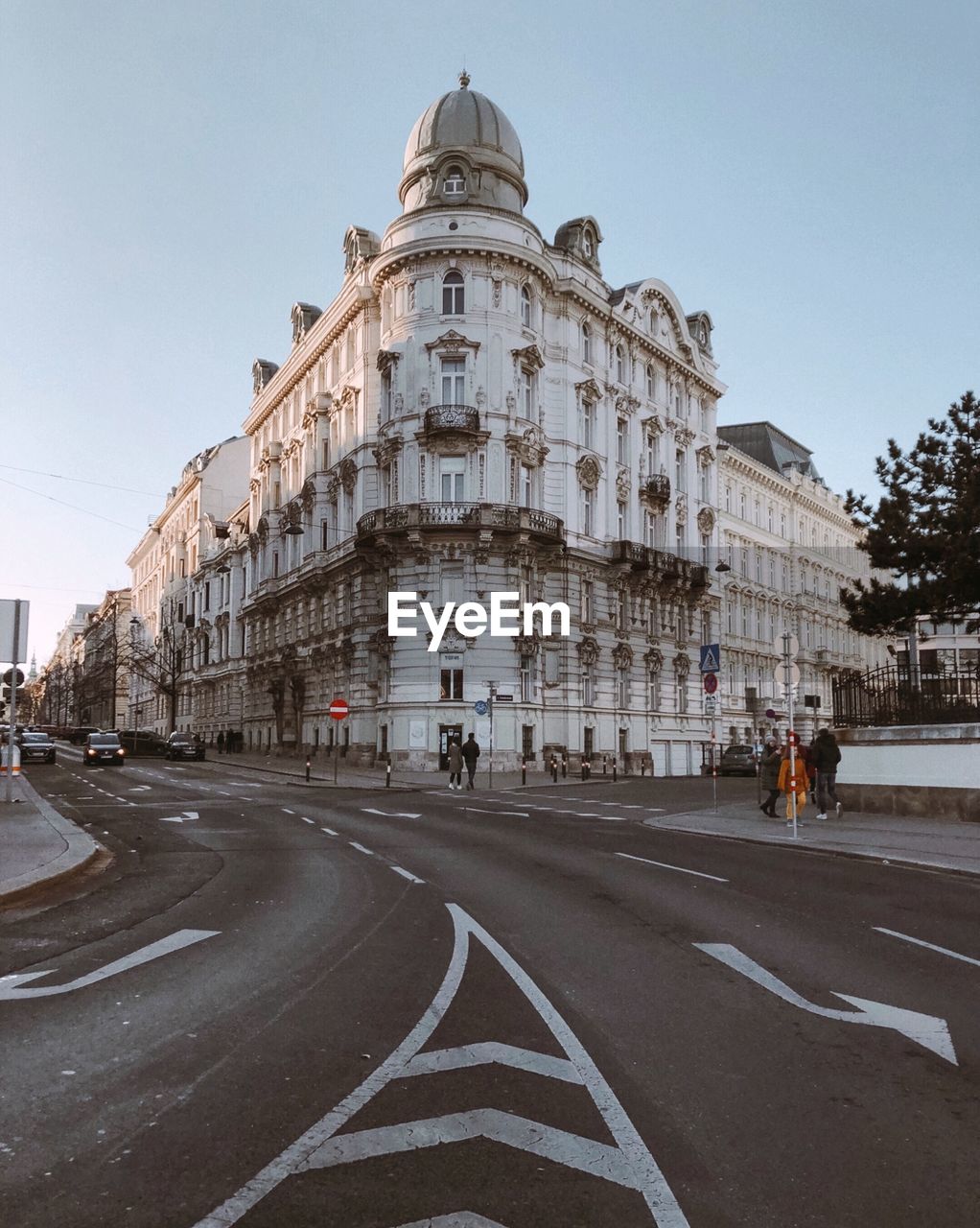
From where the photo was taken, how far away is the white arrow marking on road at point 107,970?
6597 millimetres

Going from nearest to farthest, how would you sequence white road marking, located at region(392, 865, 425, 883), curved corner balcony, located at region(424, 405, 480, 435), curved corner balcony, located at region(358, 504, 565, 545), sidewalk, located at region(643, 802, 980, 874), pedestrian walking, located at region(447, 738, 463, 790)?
white road marking, located at region(392, 865, 425, 883) < sidewalk, located at region(643, 802, 980, 874) < pedestrian walking, located at region(447, 738, 463, 790) < curved corner balcony, located at region(358, 504, 565, 545) < curved corner balcony, located at region(424, 405, 480, 435)

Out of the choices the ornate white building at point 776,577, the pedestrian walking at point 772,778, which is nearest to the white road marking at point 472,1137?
the pedestrian walking at point 772,778

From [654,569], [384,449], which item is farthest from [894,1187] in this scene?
[654,569]

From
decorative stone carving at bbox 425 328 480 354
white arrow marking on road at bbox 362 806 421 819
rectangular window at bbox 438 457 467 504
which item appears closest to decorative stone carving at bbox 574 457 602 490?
rectangular window at bbox 438 457 467 504

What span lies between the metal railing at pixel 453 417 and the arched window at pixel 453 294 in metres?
4.72

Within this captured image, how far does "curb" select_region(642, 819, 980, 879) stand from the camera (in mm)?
13812

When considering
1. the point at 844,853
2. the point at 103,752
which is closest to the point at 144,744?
the point at 103,752

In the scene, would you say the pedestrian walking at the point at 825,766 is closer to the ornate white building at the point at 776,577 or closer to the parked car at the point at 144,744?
the ornate white building at the point at 776,577

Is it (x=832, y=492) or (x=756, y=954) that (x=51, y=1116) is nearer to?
(x=756, y=954)

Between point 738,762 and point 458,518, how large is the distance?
1956cm

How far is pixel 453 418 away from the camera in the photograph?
4303 cm

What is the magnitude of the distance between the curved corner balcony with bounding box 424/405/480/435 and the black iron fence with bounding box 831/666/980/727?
21461 mm

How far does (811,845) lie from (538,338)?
3413cm

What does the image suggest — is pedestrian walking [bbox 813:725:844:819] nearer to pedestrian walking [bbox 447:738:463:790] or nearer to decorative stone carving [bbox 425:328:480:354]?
pedestrian walking [bbox 447:738:463:790]
